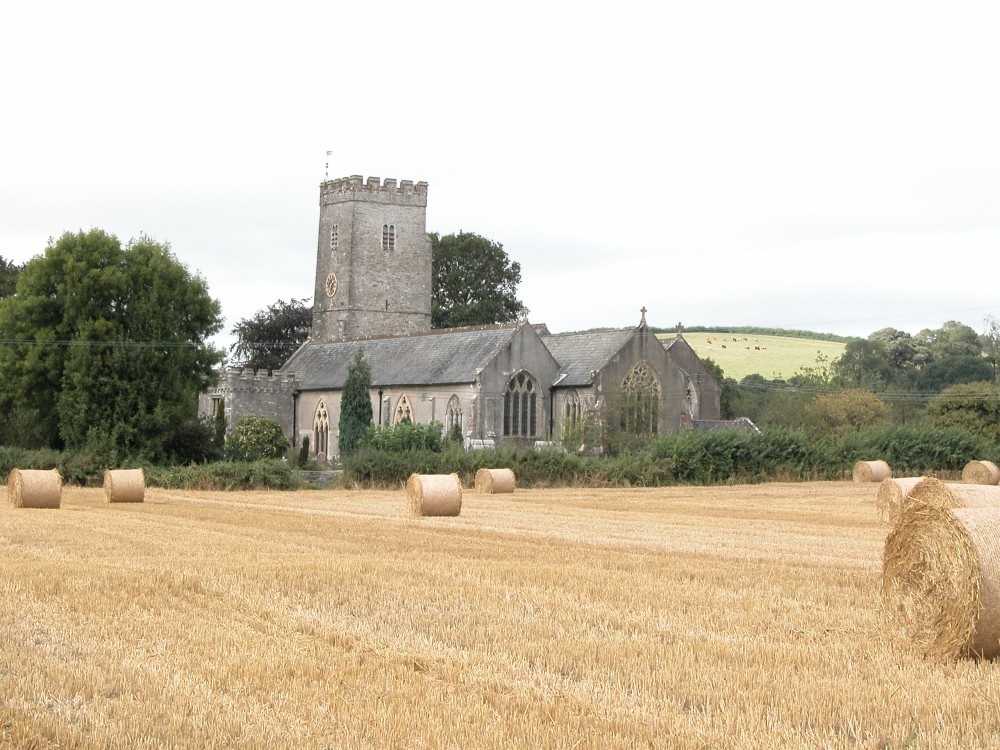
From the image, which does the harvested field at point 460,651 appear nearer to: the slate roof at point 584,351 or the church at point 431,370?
the church at point 431,370

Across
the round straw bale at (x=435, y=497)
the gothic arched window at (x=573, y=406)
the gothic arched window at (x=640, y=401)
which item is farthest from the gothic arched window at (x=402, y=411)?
the round straw bale at (x=435, y=497)

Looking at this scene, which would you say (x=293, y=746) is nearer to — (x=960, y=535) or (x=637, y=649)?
(x=637, y=649)

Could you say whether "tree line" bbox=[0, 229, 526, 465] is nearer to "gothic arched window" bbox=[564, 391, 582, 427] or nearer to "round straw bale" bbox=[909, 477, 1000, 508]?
"gothic arched window" bbox=[564, 391, 582, 427]

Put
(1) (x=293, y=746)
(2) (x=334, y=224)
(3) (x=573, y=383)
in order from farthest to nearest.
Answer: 1. (2) (x=334, y=224)
2. (3) (x=573, y=383)
3. (1) (x=293, y=746)

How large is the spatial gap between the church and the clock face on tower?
0.35 ft

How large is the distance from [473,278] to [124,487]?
193 ft

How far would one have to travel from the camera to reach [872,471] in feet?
143

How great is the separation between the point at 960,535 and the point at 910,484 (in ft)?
57.3

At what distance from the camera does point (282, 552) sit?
→ 1661 centimetres

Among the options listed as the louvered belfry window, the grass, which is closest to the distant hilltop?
the grass

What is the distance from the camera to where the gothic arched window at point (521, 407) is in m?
57.4

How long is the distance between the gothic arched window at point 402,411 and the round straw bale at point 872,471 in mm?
22485

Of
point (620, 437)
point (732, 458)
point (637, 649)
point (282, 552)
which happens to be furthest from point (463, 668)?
point (620, 437)

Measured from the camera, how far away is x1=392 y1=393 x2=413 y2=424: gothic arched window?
5992 centimetres
